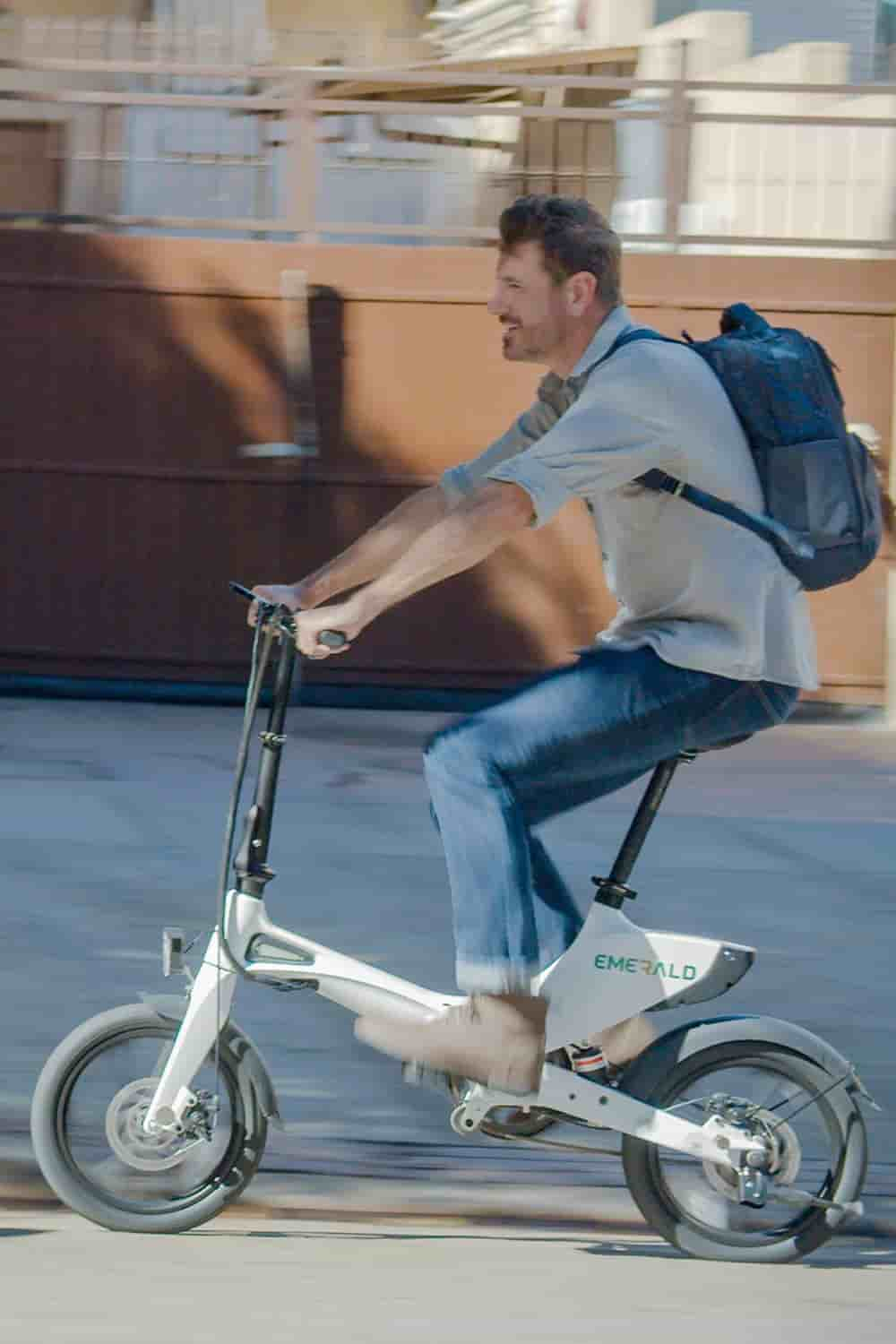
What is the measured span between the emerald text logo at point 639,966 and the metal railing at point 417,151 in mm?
7590

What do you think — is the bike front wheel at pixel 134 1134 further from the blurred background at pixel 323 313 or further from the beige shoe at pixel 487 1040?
the blurred background at pixel 323 313

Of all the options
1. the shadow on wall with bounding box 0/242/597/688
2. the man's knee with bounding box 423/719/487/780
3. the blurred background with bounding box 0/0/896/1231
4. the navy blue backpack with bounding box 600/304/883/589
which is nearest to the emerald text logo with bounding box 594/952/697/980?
the man's knee with bounding box 423/719/487/780

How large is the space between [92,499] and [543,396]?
25.0 feet

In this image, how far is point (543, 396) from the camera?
14.8 feet

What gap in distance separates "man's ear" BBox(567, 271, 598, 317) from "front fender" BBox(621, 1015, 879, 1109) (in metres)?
1.36

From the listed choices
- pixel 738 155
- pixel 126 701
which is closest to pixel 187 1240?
pixel 126 701

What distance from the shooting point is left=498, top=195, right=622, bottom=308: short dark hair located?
425cm

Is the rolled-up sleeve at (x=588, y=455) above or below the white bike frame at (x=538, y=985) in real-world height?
above

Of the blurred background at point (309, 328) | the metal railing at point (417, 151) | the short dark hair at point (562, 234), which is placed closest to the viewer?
the short dark hair at point (562, 234)

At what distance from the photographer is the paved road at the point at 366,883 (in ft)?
16.9

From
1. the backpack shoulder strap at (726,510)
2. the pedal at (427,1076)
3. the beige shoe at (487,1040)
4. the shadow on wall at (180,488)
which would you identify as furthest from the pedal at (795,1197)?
the shadow on wall at (180,488)

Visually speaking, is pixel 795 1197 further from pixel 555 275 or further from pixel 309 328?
pixel 309 328

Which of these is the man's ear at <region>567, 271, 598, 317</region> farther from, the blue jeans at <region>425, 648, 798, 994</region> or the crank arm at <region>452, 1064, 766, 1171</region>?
the crank arm at <region>452, 1064, 766, 1171</region>

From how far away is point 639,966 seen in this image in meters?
4.38
